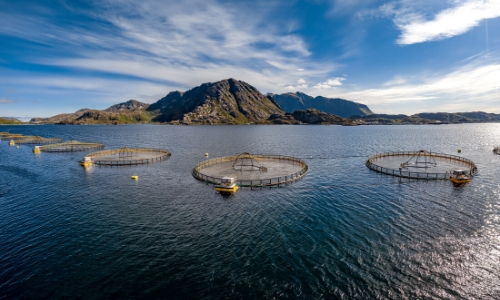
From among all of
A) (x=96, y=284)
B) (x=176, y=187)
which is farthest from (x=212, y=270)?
(x=176, y=187)

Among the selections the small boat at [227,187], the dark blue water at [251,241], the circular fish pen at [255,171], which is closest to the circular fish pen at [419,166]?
the dark blue water at [251,241]

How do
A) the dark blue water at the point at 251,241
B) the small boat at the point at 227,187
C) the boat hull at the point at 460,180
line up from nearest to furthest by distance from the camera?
the dark blue water at the point at 251,241
the small boat at the point at 227,187
the boat hull at the point at 460,180

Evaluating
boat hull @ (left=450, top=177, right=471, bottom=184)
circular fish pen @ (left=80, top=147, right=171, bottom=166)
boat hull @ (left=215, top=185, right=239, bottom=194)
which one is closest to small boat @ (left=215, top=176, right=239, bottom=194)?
boat hull @ (left=215, top=185, right=239, bottom=194)

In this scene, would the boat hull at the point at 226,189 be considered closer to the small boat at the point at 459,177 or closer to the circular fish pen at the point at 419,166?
the circular fish pen at the point at 419,166

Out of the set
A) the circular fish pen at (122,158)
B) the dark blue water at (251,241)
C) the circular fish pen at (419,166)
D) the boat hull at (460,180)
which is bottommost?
the dark blue water at (251,241)

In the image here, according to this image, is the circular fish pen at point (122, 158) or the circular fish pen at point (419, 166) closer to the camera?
the circular fish pen at point (419, 166)

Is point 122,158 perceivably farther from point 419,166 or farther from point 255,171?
point 419,166
